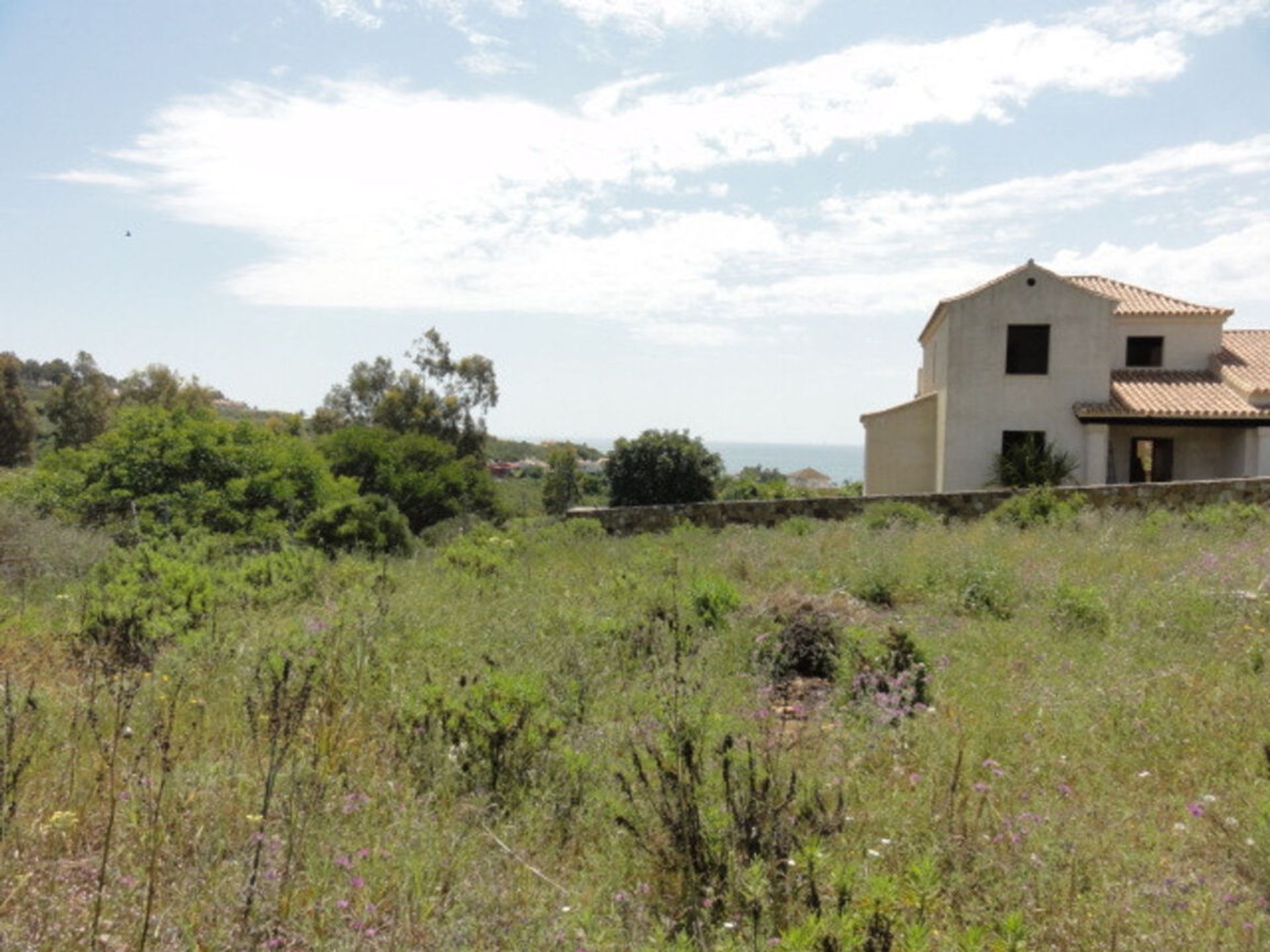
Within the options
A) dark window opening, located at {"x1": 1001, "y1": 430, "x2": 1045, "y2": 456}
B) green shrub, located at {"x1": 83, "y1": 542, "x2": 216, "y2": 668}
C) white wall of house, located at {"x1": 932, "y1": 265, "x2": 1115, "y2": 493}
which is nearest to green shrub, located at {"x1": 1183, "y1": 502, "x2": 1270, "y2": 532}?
dark window opening, located at {"x1": 1001, "y1": 430, "x2": 1045, "y2": 456}

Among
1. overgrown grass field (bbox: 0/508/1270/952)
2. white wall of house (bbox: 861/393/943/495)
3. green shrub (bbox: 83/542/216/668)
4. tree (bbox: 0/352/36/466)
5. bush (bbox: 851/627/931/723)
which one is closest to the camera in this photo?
overgrown grass field (bbox: 0/508/1270/952)

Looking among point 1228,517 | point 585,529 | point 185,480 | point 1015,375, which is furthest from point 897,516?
point 185,480

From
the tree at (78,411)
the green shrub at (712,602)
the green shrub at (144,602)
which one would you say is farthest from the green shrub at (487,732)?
the tree at (78,411)

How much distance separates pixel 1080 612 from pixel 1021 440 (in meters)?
15.7

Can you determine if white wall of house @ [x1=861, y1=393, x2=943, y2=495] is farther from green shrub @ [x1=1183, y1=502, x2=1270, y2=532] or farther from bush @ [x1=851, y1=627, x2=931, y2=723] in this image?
bush @ [x1=851, y1=627, x2=931, y2=723]

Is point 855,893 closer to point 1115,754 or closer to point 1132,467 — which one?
point 1115,754

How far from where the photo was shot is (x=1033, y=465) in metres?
20.9

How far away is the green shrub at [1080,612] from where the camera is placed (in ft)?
23.2

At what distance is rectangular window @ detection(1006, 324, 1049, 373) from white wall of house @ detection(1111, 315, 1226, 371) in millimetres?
2334

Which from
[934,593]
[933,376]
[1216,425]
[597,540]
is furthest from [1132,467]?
[934,593]

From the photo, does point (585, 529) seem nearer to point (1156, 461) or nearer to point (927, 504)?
point (927, 504)

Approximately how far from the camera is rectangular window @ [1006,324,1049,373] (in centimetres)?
2159

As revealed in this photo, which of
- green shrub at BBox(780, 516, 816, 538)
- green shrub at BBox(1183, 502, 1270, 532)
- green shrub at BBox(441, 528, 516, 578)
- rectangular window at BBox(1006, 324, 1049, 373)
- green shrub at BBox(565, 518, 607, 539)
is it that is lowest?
green shrub at BBox(441, 528, 516, 578)

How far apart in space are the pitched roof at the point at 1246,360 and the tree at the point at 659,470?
62.6ft
